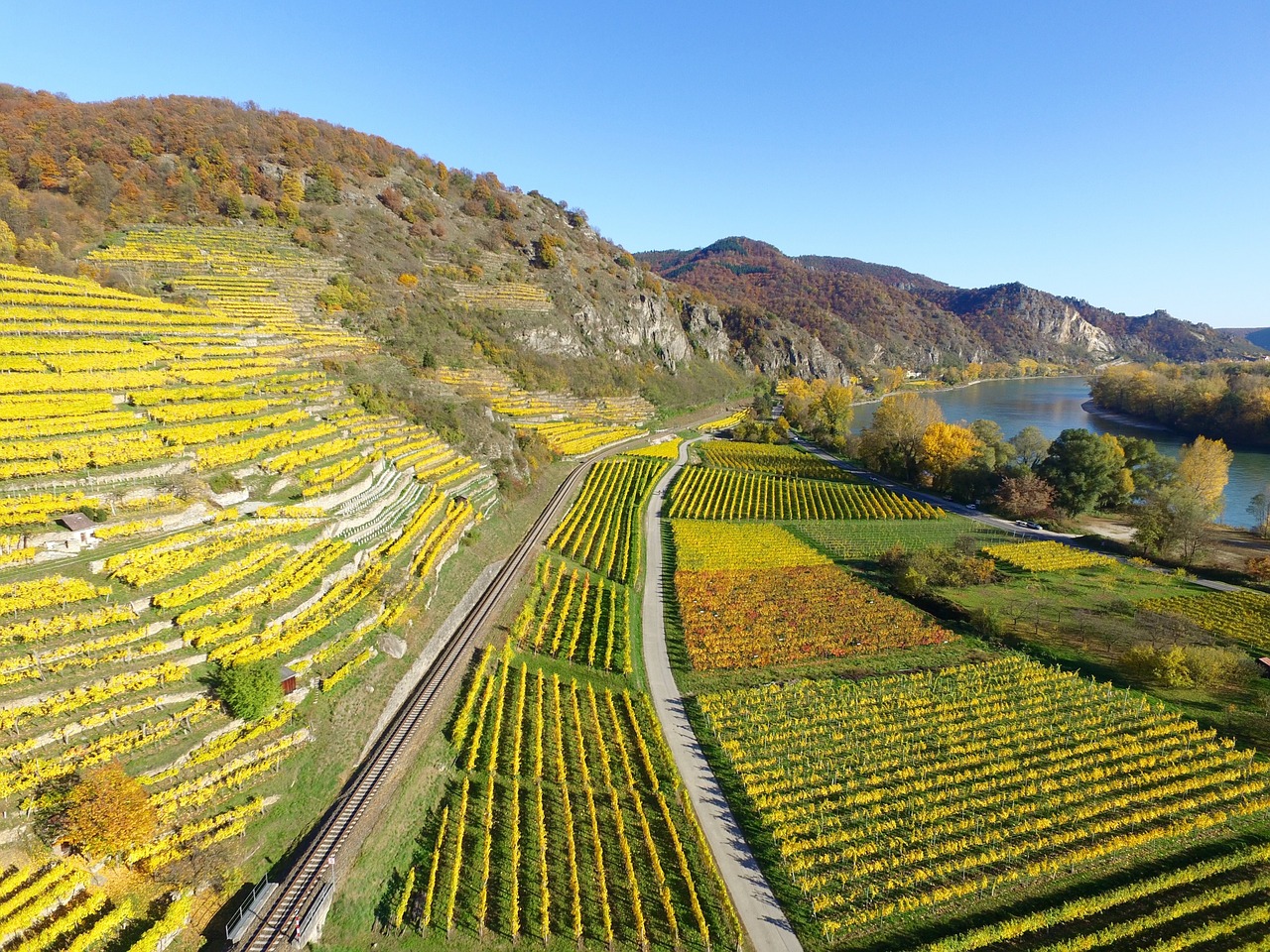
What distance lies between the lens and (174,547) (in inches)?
933

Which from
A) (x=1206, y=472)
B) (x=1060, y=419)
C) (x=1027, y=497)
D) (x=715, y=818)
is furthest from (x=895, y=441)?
(x=1060, y=419)

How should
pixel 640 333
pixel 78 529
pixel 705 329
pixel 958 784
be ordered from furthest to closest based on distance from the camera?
pixel 705 329 → pixel 640 333 → pixel 958 784 → pixel 78 529

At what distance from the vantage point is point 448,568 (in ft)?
114

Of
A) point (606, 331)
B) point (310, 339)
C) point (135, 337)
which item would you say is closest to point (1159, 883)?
point (135, 337)

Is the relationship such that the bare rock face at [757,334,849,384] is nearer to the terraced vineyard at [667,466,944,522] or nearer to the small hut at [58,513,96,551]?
the terraced vineyard at [667,466,944,522]

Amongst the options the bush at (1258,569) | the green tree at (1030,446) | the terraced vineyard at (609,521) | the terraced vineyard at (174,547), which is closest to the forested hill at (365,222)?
the terraced vineyard at (174,547)

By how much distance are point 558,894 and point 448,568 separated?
20.9 meters

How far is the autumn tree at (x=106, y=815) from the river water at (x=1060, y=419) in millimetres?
93728

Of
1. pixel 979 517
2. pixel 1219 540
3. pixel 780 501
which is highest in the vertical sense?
pixel 780 501

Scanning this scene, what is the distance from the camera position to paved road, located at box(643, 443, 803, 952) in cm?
1702

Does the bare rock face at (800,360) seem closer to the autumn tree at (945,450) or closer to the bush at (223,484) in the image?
the autumn tree at (945,450)

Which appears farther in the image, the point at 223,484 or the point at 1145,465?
the point at 1145,465

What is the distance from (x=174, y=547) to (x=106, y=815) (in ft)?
39.7

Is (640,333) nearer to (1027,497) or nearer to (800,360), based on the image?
(800,360)
